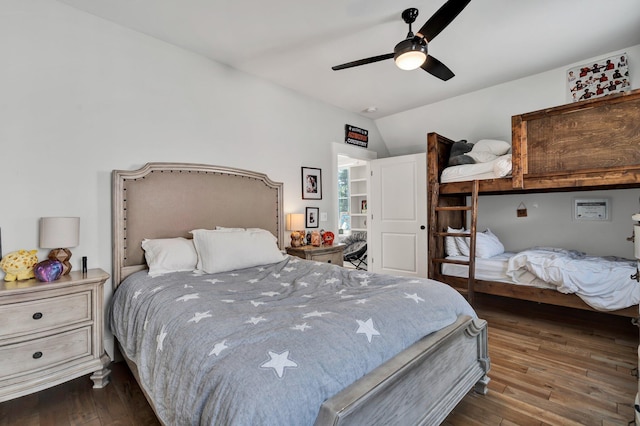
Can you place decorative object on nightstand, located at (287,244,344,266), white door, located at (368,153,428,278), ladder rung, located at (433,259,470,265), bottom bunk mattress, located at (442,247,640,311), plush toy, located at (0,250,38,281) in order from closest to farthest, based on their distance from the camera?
plush toy, located at (0,250,38,281) < bottom bunk mattress, located at (442,247,640,311) < decorative object on nightstand, located at (287,244,344,266) < ladder rung, located at (433,259,470,265) < white door, located at (368,153,428,278)

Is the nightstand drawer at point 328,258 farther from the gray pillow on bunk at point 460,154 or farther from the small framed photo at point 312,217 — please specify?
the gray pillow on bunk at point 460,154

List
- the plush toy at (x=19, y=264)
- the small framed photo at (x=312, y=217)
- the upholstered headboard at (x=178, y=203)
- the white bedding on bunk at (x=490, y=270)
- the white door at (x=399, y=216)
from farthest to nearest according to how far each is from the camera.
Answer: the white door at (x=399, y=216) < the small framed photo at (x=312, y=217) < the white bedding on bunk at (x=490, y=270) < the upholstered headboard at (x=178, y=203) < the plush toy at (x=19, y=264)

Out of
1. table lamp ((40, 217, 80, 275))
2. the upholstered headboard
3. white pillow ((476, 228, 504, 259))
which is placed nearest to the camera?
table lamp ((40, 217, 80, 275))

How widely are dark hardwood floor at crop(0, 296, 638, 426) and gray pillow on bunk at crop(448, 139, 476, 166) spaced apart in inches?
76.1

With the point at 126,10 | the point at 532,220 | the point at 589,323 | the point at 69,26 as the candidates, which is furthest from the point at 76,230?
the point at 532,220

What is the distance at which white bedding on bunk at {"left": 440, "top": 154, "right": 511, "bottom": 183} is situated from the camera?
3057mm

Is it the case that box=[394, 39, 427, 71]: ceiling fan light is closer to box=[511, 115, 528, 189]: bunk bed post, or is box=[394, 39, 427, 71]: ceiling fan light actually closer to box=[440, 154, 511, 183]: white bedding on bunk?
box=[511, 115, 528, 189]: bunk bed post

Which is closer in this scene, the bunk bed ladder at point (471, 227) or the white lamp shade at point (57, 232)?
the white lamp shade at point (57, 232)

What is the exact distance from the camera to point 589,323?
3025 millimetres

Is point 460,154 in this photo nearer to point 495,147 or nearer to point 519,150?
point 495,147

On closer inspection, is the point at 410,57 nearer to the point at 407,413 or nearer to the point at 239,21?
the point at 239,21

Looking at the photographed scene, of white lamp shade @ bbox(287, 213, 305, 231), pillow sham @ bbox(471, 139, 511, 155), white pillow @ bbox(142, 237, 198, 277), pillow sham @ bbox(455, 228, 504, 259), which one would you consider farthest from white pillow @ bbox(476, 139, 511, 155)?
white pillow @ bbox(142, 237, 198, 277)

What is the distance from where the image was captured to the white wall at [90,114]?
6.49ft

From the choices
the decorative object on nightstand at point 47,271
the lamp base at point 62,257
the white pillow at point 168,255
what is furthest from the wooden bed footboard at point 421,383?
the lamp base at point 62,257
